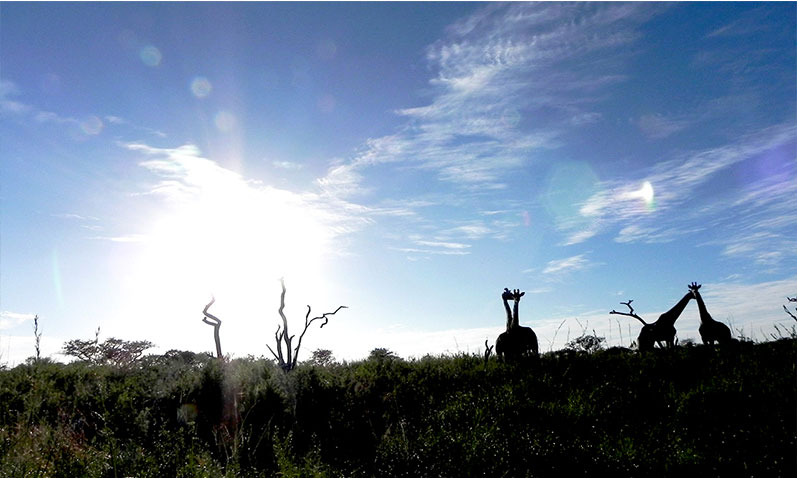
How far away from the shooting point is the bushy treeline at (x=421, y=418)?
750 centimetres

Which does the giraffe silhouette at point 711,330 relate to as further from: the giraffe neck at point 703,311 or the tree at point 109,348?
the tree at point 109,348

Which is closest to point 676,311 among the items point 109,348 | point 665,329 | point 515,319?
point 665,329

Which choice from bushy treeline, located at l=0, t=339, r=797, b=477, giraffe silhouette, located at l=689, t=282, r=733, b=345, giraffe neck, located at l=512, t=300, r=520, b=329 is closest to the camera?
bushy treeline, located at l=0, t=339, r=797, b=477

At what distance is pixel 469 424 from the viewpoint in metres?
9.35

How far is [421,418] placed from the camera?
991cm

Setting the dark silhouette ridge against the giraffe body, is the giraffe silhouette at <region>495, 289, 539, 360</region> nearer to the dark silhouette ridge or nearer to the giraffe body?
the giraffe body

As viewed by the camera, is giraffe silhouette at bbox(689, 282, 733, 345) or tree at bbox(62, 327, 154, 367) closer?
giraffe silhouette at bbox(689, 282, 733, 345)

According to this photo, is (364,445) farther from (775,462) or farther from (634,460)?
(775,462)

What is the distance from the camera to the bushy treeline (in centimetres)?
750

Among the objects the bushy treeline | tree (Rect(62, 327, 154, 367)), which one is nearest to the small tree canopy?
tree (Rect(62, 327, 154, 367))

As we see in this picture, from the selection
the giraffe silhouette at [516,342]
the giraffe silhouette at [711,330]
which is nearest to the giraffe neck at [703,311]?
the giraffe silhouette at [711,330]

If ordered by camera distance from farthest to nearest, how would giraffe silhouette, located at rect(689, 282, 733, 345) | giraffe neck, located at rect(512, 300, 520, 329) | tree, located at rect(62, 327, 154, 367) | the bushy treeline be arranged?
tree, located at rect(62, 327, 154, 367)
giraffe neck, located at rect(512, 300, 520, 329)
giraffe silhouette, located at rect(689, 282, 733, 345)
the bushy treeline

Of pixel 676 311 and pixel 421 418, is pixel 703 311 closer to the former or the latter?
pixel 676 311

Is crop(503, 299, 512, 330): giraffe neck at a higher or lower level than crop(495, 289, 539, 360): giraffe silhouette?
higher
